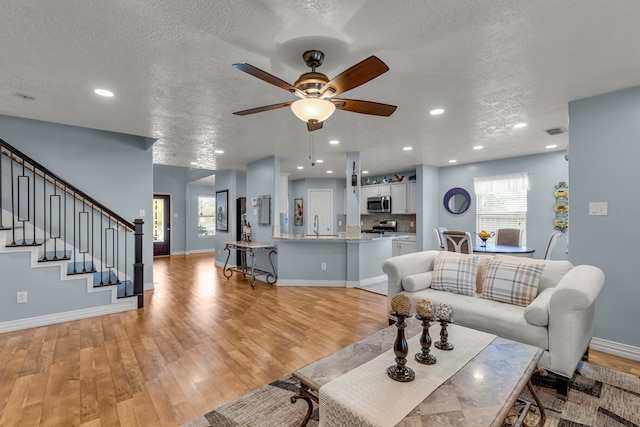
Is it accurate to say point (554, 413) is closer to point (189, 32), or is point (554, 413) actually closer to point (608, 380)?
point (608, 380)

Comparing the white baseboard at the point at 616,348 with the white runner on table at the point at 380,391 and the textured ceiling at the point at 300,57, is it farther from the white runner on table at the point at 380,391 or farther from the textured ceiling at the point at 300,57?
the textured ceiling at the point at 300,57

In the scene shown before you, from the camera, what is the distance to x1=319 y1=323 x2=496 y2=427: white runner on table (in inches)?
48.7

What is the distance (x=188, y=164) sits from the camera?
21.7ft

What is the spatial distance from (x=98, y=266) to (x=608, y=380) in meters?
6.05

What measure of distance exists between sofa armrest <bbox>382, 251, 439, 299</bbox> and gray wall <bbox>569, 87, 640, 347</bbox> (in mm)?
1553

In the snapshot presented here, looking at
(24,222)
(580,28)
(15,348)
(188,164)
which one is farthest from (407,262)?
(188,164)

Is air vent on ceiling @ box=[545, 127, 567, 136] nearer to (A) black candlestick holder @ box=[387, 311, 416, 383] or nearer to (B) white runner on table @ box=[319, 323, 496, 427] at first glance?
(B) white runner on table @ box=[319, 323, 496, 427]

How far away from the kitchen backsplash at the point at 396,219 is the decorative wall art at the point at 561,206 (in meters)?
2.95

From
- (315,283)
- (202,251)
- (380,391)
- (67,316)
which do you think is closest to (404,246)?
(315,283)

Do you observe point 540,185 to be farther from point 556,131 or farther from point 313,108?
point 313,108

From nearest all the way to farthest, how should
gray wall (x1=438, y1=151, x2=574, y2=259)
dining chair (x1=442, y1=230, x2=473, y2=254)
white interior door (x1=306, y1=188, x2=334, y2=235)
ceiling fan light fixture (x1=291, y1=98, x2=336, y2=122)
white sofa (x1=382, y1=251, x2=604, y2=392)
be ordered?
ceiling fan light fixture (x1=291, y1=98, x2=336, y2=122) < white sofa (x1=382, y1=251, x2=604, y2=392) < dining chair (x1=442, y1=230, x2=473, y2=254) < gray wall (x1=438, y1=151, x2=574, y2=259) < white interior door (x1=306, y1=188, x2=334, y2=235)

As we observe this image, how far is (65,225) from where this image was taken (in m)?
4.07

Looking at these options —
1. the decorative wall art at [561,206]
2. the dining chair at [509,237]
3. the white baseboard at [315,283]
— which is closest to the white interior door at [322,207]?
the white baseboard at [315,283]

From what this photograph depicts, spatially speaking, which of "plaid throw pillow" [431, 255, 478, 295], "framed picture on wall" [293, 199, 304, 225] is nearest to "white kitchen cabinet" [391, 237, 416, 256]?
"framed picture on wall" [293, 199, 304, 225]
